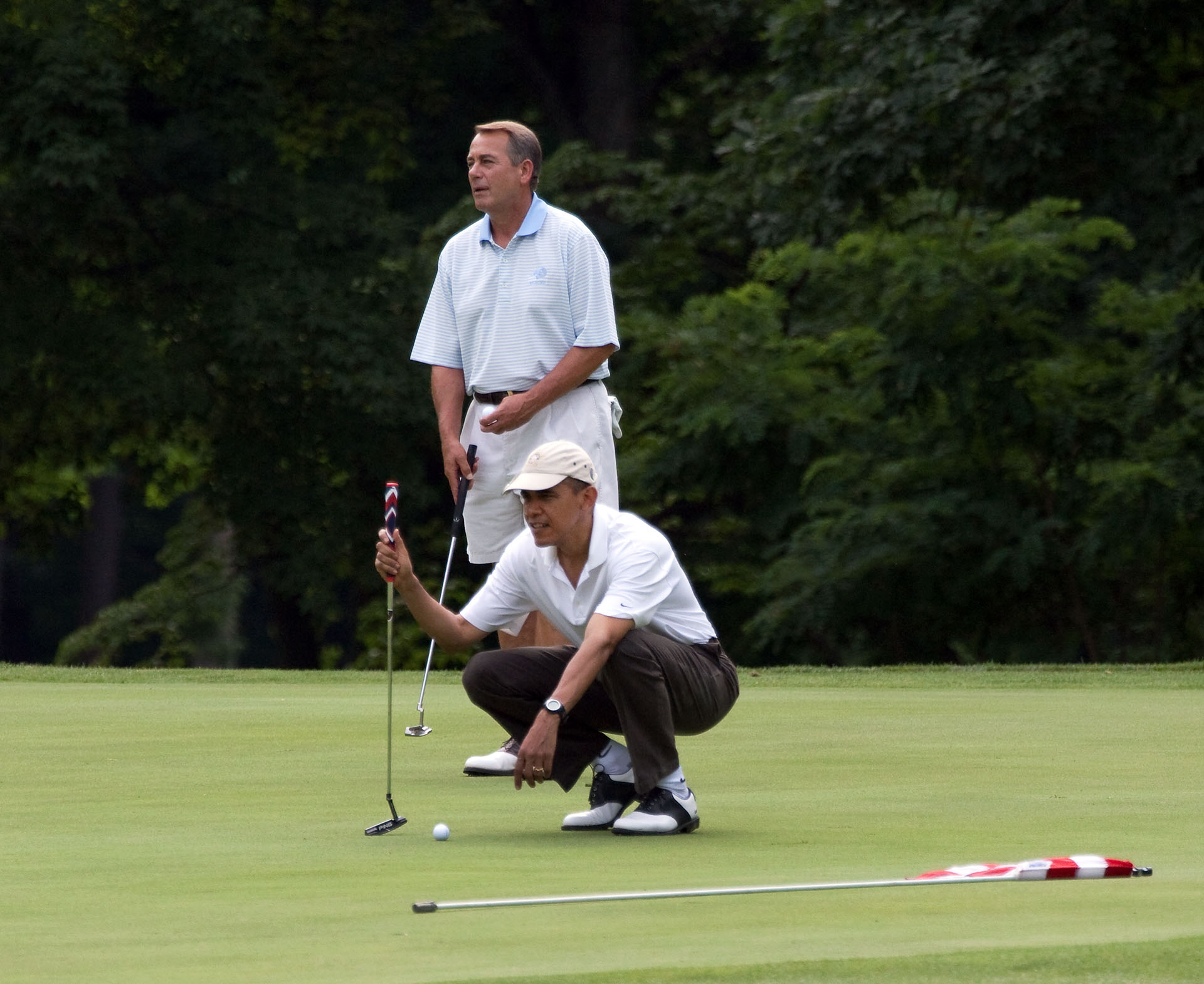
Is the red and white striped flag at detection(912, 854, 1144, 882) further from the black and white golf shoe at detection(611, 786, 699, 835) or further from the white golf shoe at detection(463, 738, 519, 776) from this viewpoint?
the white golf shoe at detection(463, 738, 519, 776)

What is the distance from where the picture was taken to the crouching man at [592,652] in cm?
530

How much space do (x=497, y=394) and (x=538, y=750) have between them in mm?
2057

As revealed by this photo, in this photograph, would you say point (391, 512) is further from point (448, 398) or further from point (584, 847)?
point (448, 398)

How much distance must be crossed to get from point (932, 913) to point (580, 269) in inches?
133

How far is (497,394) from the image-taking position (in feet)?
23.1

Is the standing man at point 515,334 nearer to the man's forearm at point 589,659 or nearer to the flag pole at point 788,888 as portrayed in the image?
the man's forearm at point 589,659

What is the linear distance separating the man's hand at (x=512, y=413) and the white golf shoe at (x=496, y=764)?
1.04 meters

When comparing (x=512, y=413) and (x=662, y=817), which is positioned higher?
(x=512, y=413)

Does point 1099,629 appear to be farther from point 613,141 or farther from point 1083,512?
point 613,141

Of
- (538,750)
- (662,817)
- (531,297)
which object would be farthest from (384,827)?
(531,297)

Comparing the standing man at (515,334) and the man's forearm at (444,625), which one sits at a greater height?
the standing man at (515,334)

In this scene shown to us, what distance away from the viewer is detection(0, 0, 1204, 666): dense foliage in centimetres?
1688

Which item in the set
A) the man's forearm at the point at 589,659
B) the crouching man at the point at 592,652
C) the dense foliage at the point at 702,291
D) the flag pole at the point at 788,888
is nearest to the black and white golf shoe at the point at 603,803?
the crouching man at the point at 592,652

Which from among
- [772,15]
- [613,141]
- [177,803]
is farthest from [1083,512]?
[177,803]
